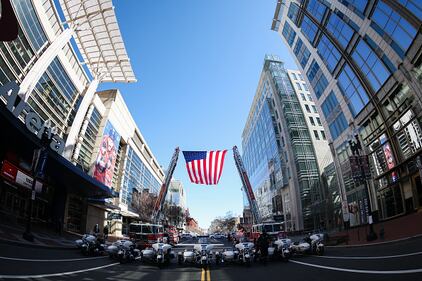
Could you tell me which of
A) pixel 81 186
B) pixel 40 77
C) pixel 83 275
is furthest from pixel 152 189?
pixel 83 275

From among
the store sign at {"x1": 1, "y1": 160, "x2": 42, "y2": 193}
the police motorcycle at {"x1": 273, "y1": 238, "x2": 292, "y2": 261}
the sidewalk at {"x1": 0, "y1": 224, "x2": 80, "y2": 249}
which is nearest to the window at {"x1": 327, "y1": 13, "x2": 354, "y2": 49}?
the police motorcycle at {"x1": 273, "y1": 238, "x2": 292, "y2": 261}

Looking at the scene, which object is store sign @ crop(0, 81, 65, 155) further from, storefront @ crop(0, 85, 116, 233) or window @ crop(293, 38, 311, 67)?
window @ crop(293, 38, 311, 67)

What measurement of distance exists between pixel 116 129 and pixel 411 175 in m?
47.5

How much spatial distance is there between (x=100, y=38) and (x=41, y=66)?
14.6m

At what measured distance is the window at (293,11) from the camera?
46419 mm

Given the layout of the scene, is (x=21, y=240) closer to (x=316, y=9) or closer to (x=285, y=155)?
(x=316, y=9)

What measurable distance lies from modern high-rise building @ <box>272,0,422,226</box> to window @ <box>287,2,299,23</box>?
5.7 inches

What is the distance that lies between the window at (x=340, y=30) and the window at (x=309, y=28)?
4064 mm

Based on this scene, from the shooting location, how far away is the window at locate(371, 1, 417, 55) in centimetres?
2552

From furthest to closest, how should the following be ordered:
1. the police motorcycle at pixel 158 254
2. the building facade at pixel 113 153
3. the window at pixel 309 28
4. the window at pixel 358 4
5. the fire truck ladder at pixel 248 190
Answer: the building facade at pixel 113 153
the window at pixel 309 28
the fire truck ladder at pixel 248 190
the window at pixel 358 4
the police motorcycle at pixel 158 254

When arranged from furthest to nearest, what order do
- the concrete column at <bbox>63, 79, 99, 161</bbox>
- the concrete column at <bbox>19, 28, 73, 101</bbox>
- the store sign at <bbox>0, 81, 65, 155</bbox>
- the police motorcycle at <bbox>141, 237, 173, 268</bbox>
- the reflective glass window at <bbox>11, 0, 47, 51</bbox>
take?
the concrete column at <bbox>63, 79, 99, 161</bbox>
the concrete column at <bbox>19, 28, 73, 101</bbox>
the reflective glass window at <bbox>11, 0, 47, 51</bbox>
the store sign at <bbox>0, 81, 65, 155</bbox>
the police motorcycle at <bbox>141, 237, 173, 268</bbox>

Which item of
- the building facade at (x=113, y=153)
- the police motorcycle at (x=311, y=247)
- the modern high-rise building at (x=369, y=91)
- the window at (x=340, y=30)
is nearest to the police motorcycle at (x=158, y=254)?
the police motorcycle at (x=311, y=247)

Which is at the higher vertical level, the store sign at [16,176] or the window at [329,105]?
the window at [329,105]

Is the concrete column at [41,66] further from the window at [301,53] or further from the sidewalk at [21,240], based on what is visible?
the window at [301,53]
